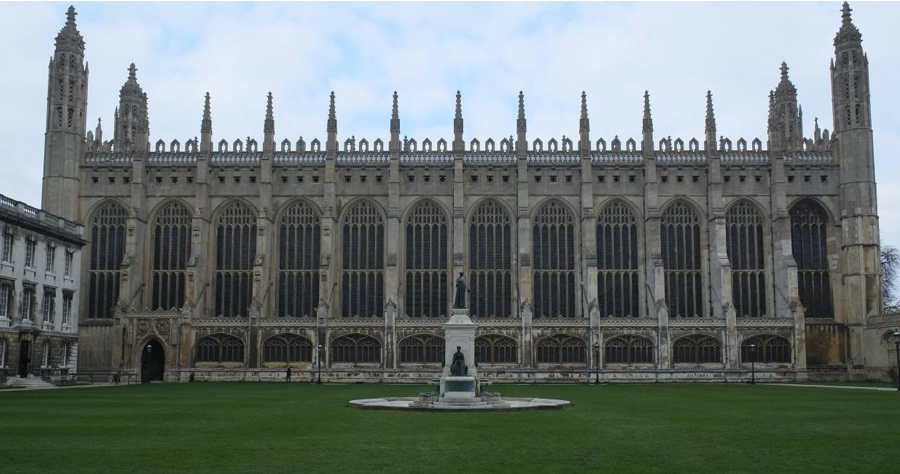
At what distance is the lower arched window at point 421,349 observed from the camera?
Answer: 62875 millimetres

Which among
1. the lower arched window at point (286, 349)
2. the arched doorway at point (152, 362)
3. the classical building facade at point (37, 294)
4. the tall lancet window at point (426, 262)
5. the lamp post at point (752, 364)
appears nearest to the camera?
the classical building facade at point (37, 294)

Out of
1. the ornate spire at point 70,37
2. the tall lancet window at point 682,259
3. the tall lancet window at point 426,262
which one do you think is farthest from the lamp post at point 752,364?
the ornate spire at point 70,37

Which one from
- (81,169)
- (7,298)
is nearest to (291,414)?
(7,298)

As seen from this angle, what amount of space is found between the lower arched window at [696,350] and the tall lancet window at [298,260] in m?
25.5

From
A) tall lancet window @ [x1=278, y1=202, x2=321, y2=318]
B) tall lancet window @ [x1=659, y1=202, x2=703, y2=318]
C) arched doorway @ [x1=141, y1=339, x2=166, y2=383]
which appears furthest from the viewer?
tall lancet window @ [x1=278, y1=202, x2=321, y2=318]

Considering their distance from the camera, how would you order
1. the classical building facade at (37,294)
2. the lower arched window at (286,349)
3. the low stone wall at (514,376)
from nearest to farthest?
the classical building facade at (37,294), the low stone wall at (514,376), the lower arched window at (286,349)

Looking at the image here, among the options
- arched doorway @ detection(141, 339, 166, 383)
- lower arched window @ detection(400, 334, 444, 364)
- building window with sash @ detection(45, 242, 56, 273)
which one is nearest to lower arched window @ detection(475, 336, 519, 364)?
lower arched window @ detection(400, 334, 444, 364)

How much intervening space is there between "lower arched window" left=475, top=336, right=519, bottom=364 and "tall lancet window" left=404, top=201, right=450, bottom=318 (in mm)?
4910

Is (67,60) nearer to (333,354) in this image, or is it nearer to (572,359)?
(333,354)

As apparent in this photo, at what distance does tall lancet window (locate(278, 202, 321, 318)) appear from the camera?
221ft

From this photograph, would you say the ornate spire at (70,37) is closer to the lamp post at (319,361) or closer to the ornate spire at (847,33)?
the lamp post at (319,361)

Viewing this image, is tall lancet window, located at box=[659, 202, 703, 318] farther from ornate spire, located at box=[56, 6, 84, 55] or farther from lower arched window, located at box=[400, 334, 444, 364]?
ornate spire, located at box=[56, 6, 84, 55]

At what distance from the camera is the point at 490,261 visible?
67.6 meters

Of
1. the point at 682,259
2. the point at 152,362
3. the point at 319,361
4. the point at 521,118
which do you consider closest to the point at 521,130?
the point at 521,118
